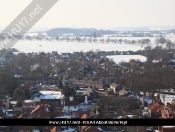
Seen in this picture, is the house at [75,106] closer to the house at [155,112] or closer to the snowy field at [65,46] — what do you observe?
the house at [155,112]

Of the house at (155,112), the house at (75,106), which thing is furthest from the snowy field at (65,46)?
the house at (155,112)

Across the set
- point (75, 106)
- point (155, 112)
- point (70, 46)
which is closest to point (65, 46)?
point (70, 46)

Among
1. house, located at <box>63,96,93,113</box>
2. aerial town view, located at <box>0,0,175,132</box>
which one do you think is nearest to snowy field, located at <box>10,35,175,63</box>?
aerial town view, located at <box>0,0,175,132</box>

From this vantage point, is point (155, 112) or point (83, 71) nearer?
point (155, 112)

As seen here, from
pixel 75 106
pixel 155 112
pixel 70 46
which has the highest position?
pixel 70 46

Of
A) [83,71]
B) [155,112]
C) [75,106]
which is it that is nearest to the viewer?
[155,112]

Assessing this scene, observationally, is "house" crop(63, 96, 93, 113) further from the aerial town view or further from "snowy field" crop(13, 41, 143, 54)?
"snowy field" crop(13, 41, 143, 54)

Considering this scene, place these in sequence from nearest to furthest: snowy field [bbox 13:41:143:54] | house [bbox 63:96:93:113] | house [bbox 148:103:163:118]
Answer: house [bbox 148:103:163:118], house [bbox 63:96:93:113], snowy field [bbox 13:41:143:54]

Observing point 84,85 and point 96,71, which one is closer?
point 84,85

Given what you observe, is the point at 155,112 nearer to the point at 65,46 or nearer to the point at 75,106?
the point at 75,106

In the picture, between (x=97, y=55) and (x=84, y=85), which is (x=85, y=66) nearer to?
(x=84, y=85)

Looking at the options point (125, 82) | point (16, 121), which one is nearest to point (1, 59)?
point (125, 82)
